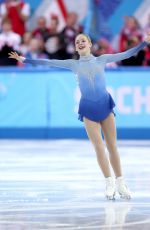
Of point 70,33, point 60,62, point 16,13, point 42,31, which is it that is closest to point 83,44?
point 60,62

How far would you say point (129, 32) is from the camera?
14.9 meters

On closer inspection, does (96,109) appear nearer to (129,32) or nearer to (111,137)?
(111,137)

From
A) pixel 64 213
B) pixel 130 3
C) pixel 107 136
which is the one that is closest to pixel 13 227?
pixel 64 213

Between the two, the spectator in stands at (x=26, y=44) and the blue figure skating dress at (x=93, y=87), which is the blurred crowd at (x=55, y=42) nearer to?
the spectator in stands at (x=26, y=44)

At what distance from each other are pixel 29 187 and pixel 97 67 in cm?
149

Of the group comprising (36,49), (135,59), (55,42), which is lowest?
(135,59)

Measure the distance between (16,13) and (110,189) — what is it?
8.59 m

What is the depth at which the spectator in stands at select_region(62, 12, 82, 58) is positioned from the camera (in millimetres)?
14625

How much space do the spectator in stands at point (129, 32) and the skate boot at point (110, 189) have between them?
24.3 feet

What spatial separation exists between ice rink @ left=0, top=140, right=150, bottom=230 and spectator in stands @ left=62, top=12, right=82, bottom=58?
112 inches

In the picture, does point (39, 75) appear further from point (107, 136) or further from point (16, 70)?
point (107, 136)

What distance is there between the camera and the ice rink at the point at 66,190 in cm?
610

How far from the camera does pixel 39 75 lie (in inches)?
535

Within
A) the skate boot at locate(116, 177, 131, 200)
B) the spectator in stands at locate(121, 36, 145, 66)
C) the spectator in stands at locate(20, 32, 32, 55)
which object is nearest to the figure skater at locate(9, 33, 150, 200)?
the skate boot at locate(116, 177, 131, 200)
